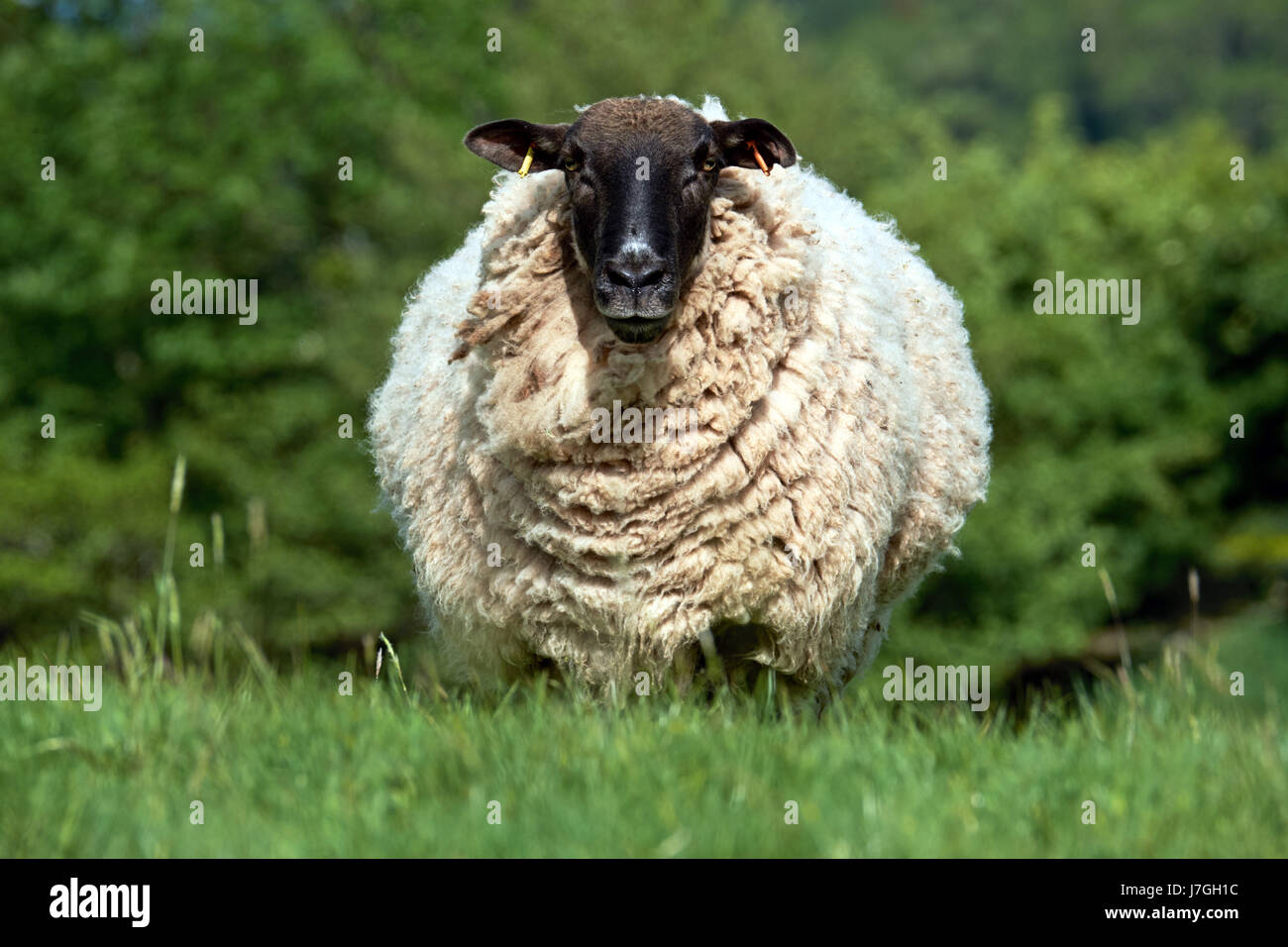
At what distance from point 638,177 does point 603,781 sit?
2.30 metres

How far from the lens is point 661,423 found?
4.90 m

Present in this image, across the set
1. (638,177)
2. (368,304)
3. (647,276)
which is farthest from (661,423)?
(368,304)

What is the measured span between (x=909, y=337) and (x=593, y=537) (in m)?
1.76

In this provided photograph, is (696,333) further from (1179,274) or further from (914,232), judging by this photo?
(1179,274)

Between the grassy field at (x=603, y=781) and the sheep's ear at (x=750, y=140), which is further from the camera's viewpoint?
the sheep's ear at (x=750, y=140)

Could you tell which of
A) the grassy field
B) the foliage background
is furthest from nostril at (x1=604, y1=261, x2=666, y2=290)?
the foliage background

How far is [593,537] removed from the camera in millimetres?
4855

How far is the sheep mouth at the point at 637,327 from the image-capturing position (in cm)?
464

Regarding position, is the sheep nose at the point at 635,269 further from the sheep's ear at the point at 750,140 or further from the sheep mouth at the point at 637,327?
the sheep's ear at the point at 750,140

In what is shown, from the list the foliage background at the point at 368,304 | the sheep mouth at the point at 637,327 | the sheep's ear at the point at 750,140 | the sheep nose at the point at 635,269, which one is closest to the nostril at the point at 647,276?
the sheep nose at the point at 635,269

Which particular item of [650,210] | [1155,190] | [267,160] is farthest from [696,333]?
[1155,190]

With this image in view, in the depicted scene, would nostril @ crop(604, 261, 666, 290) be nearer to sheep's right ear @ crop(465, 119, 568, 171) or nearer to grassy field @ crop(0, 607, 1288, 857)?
sheep's right ear @ crop(465, 119, 568, 171)

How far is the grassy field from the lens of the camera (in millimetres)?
3004

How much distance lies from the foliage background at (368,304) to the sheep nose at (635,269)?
15.2 metres
